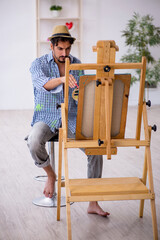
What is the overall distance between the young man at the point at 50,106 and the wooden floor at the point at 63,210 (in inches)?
5.6

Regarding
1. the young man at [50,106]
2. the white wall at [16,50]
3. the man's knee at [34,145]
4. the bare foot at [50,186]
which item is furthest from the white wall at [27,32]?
the man's knee at [34,145]

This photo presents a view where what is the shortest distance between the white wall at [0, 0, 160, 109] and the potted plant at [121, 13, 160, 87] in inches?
10.9

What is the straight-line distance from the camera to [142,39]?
7.84 metres

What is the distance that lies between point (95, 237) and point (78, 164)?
163 cm

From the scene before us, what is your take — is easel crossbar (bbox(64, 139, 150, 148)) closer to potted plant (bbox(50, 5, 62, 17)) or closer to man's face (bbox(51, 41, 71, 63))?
man's face (bbox(51, 41, 71, 63))

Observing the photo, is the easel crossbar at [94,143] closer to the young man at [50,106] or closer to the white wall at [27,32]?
the young man at [50,106]

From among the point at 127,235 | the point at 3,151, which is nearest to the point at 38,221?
the point at 127,235

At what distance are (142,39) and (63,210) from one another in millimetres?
5827

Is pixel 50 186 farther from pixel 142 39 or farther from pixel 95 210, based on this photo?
pixel 142 39

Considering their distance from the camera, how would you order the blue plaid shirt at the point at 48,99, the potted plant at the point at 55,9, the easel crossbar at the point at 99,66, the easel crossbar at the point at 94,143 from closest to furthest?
1. the easel crossbar at the point at 99,66
2. the easel crossbar at the point at 94,143
3. the blue plaid shirt at the point at 48,99
4. the potted plant at the point at 55,9

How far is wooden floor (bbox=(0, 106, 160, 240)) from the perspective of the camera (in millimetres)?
2277

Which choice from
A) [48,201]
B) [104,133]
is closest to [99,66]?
[104,133]

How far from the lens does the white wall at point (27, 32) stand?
7.82 metres

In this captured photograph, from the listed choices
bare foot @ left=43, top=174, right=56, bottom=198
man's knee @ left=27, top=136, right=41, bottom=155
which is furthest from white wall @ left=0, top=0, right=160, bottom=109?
man's knee @ left=27, top=136, right=41, bottom=155
